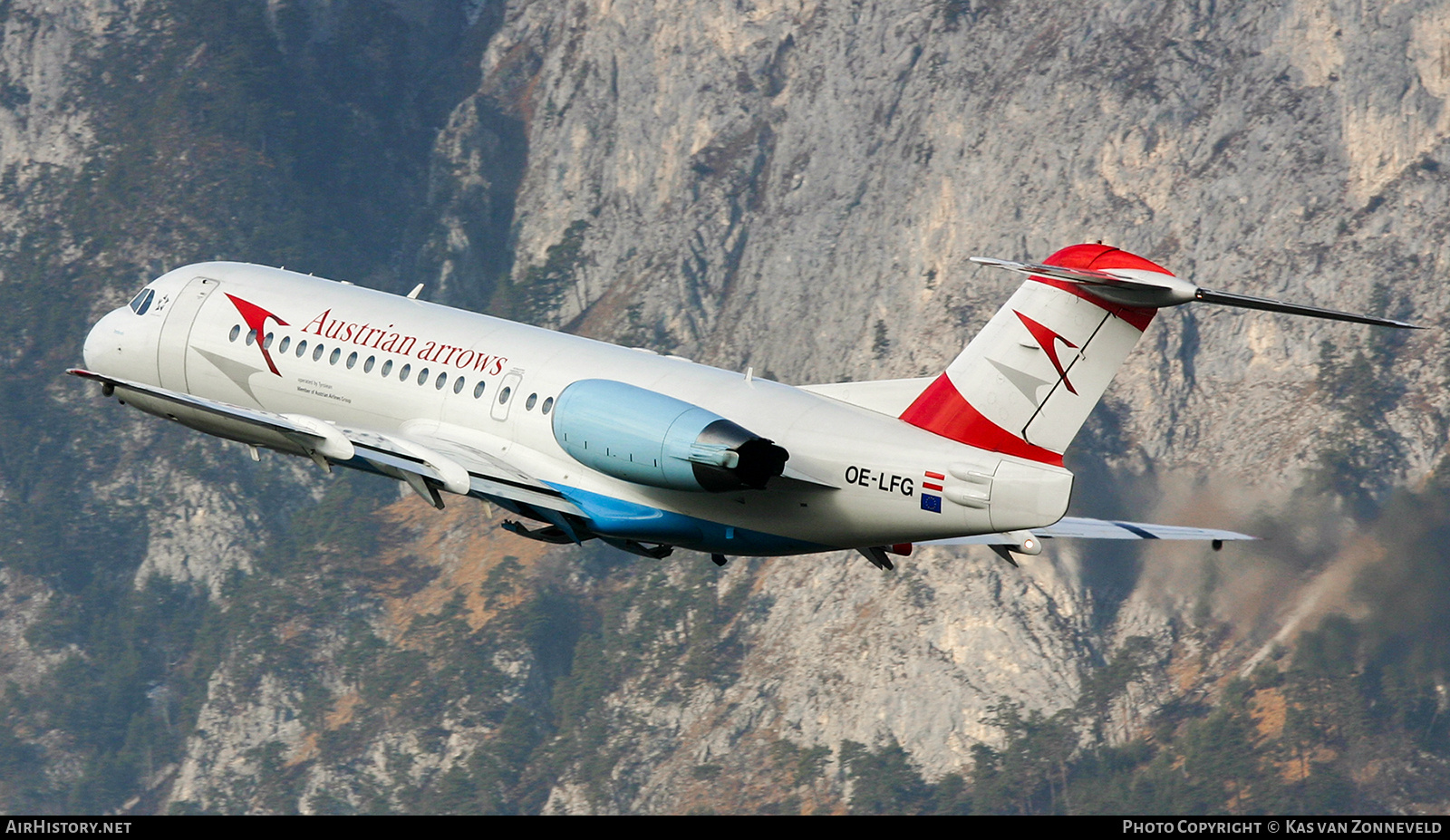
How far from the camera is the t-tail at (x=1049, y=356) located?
29.6 meters

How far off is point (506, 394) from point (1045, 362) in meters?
10.2

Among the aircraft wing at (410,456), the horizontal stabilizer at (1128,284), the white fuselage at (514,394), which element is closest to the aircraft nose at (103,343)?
the white fuselage at (514,394)

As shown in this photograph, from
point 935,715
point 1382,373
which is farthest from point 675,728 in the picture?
point 1382,373

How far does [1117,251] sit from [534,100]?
470 feet

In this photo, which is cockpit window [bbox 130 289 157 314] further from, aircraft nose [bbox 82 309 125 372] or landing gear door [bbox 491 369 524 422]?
landing gear door [bbox 491 369 524 422]

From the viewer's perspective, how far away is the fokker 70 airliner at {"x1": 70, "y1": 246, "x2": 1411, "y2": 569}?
1192 inches

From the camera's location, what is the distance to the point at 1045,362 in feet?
99.8

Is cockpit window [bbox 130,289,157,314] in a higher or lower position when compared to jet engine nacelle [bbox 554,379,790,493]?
higher

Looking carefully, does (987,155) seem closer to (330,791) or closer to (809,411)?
(330,791)

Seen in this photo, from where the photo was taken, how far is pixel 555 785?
468 ft

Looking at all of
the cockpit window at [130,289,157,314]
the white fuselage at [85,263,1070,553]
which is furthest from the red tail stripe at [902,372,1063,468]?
the cockpit window at [130,289,157,314]

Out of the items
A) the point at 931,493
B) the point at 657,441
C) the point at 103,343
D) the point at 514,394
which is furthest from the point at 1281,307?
the point at 103,343

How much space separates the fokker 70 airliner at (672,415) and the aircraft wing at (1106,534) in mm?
98

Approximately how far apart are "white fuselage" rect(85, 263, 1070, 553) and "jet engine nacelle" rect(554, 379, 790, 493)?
712 mm
